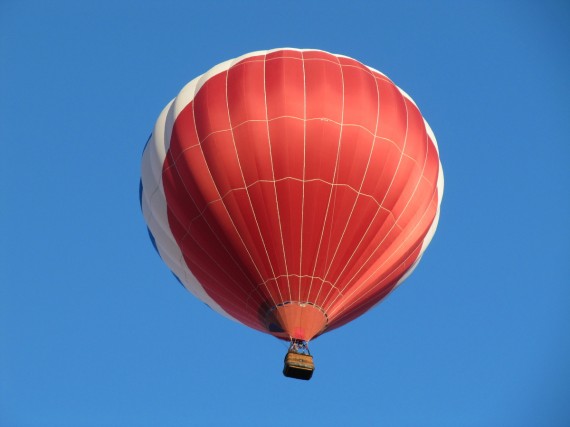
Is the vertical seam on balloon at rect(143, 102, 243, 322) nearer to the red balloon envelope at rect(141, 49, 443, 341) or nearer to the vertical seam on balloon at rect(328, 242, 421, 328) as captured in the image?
the red balloon envelope at rect(141, 49, 443, 341)

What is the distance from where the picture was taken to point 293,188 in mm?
16203

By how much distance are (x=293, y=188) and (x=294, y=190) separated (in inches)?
1.1

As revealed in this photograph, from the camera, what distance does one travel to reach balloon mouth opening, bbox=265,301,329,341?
53.1 ft

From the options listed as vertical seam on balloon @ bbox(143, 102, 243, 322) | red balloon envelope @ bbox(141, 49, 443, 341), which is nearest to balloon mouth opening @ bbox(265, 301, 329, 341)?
red balloon envelope @ bbox(141, 49, 443, 341)

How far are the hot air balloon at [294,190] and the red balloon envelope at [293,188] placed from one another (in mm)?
13

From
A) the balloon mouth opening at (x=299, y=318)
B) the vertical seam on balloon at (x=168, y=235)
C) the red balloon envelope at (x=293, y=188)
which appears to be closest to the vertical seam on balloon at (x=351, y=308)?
the red balloon envelope at (x=293, y=188)

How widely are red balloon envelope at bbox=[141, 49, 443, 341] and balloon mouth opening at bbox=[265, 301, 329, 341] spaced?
0.04 feet

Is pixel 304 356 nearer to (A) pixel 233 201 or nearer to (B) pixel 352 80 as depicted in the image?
(A) pixel 233 201

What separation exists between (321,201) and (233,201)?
44.5 inches

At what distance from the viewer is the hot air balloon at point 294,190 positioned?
1620 centimetres

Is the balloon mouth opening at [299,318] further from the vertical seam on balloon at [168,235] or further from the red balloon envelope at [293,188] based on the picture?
the vertical seam on balloon at [168,235]

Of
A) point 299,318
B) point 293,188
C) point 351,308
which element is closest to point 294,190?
point 293,188

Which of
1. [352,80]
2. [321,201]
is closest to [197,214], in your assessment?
[321,201]

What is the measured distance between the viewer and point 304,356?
16016mm
